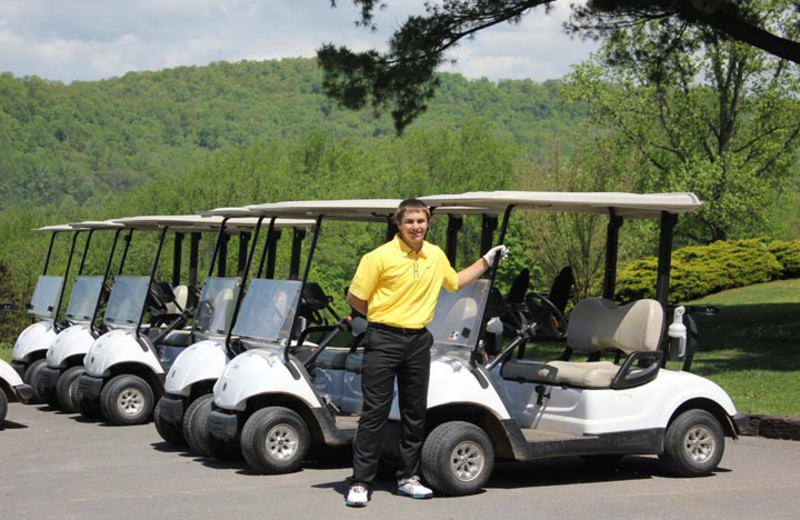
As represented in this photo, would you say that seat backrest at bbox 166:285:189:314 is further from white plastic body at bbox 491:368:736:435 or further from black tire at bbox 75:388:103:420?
white plastic body at bbox 491:368:736:435

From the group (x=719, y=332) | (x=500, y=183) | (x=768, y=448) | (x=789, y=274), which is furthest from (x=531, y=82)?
(x=768, y=448)

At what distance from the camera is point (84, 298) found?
14195 millimetres

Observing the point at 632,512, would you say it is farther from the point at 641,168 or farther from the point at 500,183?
the point at 500,183

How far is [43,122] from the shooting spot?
130 metres

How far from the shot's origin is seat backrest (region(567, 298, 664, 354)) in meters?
8.61

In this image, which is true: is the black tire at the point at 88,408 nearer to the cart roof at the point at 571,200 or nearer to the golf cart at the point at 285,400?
the golf cart at the point at 285,400

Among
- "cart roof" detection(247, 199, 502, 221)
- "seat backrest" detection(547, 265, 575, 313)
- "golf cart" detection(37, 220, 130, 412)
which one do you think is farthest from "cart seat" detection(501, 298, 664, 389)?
"golf cart" detection(37, 220, 130, 412)

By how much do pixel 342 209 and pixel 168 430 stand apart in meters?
2.45

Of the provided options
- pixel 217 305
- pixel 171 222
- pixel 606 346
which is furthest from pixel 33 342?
pixel 606 346

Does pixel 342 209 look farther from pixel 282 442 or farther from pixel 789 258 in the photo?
pixel 789 258

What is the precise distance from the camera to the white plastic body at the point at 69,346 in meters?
13.1

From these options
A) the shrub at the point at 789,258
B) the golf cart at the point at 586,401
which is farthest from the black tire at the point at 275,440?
the shrub at the point at 789,258

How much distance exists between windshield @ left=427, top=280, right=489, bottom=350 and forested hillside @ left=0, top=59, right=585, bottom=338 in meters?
51.7

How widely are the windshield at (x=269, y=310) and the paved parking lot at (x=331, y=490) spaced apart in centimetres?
99
